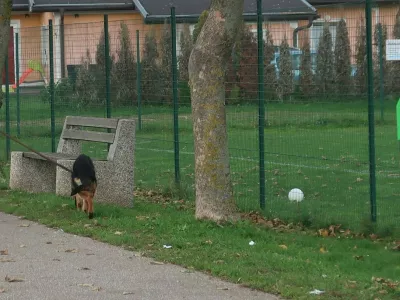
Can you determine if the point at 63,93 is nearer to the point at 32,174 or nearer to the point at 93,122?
the point at 32,174

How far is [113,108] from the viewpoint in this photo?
50.7ft

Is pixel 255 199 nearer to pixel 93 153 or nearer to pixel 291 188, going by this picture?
pixel 291 188

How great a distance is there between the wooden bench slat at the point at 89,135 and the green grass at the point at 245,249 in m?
0.92

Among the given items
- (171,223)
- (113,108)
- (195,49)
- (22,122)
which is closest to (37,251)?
(171,223)

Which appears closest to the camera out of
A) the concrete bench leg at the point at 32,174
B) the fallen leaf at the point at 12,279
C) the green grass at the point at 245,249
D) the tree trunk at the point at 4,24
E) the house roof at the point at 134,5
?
the green grass at the point at 245,249

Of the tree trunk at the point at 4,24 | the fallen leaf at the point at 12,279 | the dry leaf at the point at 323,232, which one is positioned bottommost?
the fallen leaf at the point at 12,279

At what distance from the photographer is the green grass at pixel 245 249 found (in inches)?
307

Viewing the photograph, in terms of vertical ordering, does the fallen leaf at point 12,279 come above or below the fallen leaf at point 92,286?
above

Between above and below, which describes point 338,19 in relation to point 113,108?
above

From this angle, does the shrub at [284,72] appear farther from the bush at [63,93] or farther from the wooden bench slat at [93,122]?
the bush at [63,93]

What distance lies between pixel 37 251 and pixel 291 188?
4.93 meters

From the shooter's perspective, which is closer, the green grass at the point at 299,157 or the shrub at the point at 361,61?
the shrub at the point at 361,61

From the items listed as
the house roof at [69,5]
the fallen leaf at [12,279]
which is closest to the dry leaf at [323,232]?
the fallen leaf at [12,279]

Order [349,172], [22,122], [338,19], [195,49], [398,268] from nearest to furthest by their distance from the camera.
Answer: [398,268]
[195,49]
[338,19]
[349,172]
[22,122]
